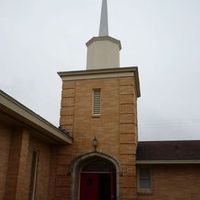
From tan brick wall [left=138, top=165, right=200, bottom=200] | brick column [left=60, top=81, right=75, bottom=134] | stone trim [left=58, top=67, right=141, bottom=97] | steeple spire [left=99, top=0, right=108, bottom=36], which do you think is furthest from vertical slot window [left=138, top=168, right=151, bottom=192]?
steeple spire [left=99, top=0, right=108, bottom=36]

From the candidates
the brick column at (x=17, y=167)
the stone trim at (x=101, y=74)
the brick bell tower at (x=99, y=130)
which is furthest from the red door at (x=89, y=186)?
the stone trim at (x=101, y=74)

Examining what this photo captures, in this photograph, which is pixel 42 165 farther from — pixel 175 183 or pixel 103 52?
pixel 103 52

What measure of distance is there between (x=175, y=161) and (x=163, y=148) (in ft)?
6.55

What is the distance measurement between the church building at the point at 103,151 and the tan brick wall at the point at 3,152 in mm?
1190

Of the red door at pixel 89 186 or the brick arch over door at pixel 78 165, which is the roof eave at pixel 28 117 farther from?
the red door at pixel 89 186

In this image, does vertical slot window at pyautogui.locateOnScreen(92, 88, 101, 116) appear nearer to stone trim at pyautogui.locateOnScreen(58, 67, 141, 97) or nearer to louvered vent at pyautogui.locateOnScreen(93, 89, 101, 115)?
louvered vent at pyautogui.locateOnScreen(93, 89, 101, 115)

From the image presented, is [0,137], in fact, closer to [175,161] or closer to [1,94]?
[1,94]

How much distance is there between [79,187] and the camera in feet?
54.2

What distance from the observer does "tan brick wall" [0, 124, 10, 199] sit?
38.8 ft

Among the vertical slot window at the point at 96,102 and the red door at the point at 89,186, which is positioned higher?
the vertical slot window at the point at 96,102

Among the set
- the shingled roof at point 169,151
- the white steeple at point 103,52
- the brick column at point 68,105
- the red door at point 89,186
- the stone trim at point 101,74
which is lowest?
the red door at point 89,186

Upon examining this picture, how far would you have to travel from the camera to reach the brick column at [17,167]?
11836 millimetres

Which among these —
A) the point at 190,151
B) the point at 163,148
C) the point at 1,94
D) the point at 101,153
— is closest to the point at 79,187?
the point at 101,153

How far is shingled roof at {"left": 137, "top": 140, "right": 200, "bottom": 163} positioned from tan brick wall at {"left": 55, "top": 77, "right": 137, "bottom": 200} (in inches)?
37.1
